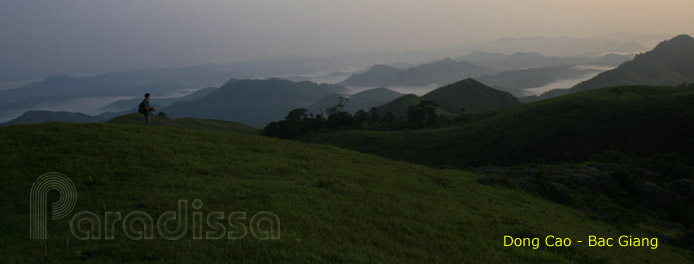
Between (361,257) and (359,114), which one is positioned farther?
(359,114)

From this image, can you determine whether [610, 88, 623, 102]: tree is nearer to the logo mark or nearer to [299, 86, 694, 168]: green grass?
[299, 86, 694, 168]: green grass

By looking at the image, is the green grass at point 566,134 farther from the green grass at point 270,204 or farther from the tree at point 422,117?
the green grass at point 270,204

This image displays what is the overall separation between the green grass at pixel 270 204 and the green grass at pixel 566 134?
57.2 meters

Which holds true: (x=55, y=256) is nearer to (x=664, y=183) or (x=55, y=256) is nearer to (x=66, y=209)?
(x=66, y=209)

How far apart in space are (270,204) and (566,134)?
3378 inches

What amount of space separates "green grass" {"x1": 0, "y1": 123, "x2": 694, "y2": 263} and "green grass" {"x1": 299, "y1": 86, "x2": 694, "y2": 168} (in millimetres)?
57162

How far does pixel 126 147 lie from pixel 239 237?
12.4m

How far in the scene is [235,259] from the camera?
8227 millimetres

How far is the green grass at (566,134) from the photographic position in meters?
72.9

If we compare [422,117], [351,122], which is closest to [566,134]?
[422,117]

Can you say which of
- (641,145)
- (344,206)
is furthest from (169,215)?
(641,145)

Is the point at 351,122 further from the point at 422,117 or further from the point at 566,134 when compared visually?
the point at 566,134

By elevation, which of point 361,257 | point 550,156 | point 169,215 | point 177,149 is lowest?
point 550,156

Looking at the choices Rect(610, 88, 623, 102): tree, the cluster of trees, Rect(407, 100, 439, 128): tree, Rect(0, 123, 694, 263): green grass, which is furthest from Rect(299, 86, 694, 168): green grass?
Rect(0, 123, 694, 263): green grass
